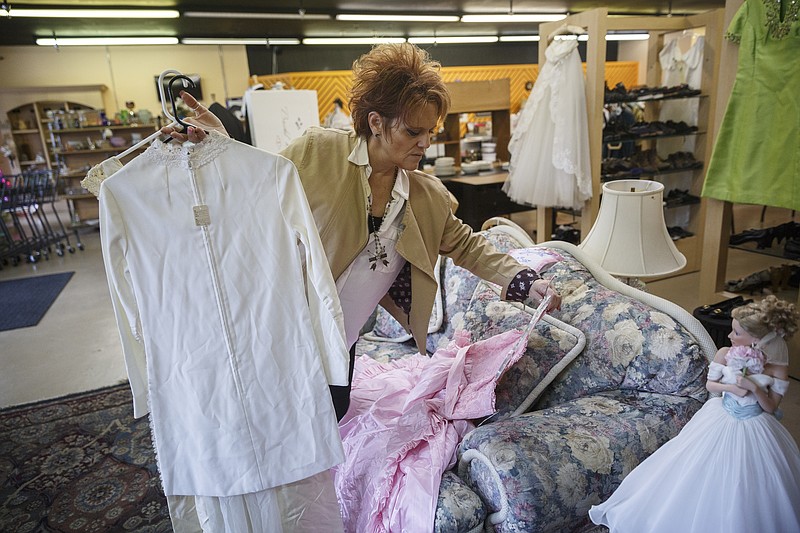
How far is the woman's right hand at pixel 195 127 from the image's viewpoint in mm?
1284

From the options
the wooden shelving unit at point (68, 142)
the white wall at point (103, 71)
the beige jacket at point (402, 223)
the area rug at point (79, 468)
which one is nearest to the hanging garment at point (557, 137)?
the beige jacket at point (402, 223)

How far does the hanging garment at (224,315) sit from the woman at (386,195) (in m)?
0.26

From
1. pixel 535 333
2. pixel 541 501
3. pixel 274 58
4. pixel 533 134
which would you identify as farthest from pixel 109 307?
pixel 274 58

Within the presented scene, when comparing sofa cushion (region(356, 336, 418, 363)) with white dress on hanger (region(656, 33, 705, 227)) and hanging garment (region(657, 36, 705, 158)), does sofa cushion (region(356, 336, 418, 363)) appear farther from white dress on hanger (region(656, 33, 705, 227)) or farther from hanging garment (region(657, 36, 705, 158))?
hanging garment (region(657, 36, 705, 158))

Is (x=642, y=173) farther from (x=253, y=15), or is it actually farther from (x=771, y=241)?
(x=253, y=15)

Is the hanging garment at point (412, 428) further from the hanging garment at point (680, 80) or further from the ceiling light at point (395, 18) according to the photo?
the ceiling light at point (395, 18)

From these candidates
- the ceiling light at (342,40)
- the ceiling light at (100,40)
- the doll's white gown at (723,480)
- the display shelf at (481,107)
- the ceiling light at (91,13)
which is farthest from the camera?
the ceiling light at (342,40)

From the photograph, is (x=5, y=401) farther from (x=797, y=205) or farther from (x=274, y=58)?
(x=274, y=58)

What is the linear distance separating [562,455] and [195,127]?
125 centimetres

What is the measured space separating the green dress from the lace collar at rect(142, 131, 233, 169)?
2933 millimetres

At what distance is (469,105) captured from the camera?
648 centimetres

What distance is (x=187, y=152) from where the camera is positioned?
50.4 inches

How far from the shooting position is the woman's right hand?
128 cm

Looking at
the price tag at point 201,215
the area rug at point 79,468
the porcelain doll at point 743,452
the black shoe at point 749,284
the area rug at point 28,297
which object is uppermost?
the price tag at point 201,215
